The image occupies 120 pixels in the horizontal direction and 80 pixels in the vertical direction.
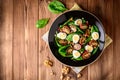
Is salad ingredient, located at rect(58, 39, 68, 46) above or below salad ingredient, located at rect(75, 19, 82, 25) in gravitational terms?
below

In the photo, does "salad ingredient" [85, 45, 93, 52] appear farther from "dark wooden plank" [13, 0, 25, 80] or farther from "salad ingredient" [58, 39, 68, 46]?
"dark wooden plank" [13, 0, 25, 80]

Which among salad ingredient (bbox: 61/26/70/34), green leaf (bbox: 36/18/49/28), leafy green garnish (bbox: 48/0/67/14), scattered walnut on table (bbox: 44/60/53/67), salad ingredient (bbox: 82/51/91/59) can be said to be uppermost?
leafy green garnish (bbox: 48/0/67/14)

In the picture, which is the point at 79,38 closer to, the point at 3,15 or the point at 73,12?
the point at 73,12

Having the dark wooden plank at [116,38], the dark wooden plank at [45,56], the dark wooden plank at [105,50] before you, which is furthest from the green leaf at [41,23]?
the dark wooden plank at [116,38]

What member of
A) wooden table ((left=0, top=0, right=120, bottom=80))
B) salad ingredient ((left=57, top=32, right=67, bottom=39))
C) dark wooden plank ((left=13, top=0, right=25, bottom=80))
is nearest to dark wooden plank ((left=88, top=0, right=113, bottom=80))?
wooden table ((left=0, top=0, right=120, bottom=80))

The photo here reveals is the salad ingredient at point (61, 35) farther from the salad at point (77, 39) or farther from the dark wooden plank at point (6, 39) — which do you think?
the dark wooden plank at point (6, 39)

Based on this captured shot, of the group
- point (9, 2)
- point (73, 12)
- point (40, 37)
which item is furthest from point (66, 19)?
point (9, 2)
